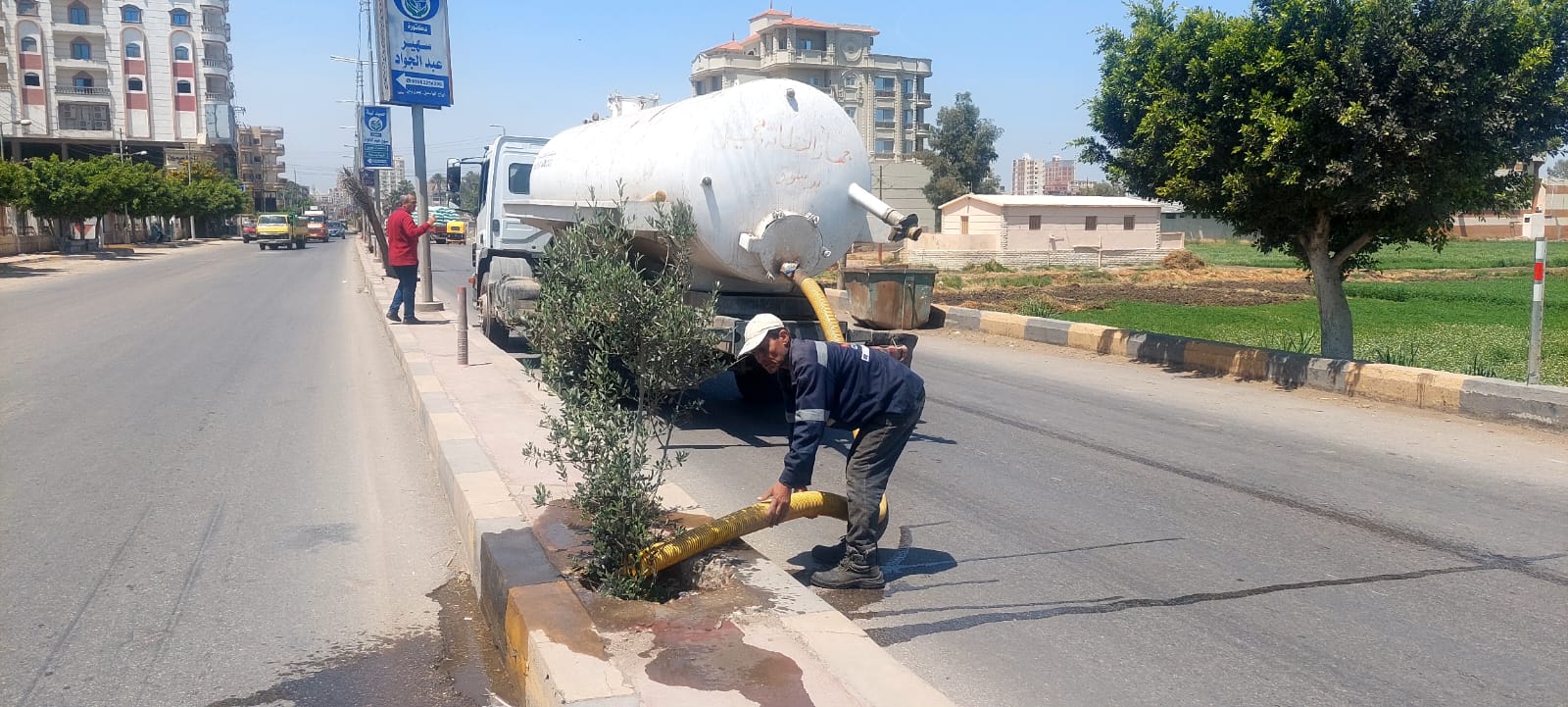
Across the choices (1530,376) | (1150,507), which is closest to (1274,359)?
(1530,376)

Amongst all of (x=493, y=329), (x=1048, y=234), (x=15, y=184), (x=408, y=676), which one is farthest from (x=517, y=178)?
(x=1048, y=234)

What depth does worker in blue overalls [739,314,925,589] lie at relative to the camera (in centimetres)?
508

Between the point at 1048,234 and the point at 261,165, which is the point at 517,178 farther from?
the point at 261,165

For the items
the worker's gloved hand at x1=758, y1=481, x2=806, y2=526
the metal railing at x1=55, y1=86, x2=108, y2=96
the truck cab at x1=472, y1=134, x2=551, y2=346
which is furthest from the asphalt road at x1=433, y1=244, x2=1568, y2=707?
the metal railing at x1=55, y1=86, x2=108, y2=96

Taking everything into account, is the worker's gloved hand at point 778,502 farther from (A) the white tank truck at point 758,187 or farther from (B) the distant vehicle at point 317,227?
(B) the distant vehicle at point 317,227

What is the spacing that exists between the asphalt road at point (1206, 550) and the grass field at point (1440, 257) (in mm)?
24959

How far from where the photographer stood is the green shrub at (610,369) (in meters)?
4.64

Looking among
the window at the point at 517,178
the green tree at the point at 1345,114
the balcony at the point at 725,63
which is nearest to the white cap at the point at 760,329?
the green tree at the point at 1345,114

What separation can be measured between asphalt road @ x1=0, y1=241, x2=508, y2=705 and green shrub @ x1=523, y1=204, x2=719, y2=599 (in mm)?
821

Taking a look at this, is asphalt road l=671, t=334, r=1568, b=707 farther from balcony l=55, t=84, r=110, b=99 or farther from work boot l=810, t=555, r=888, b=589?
balcony l=55, t=84, r=110, b=99

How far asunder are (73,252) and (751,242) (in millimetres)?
49692

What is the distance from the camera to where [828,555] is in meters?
5.87

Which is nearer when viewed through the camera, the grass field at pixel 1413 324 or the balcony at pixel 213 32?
the grass field at pixel 1413 324

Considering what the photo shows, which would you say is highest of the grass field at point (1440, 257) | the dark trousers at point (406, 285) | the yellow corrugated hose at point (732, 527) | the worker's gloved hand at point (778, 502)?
the dark trousers at point (406, 285)
